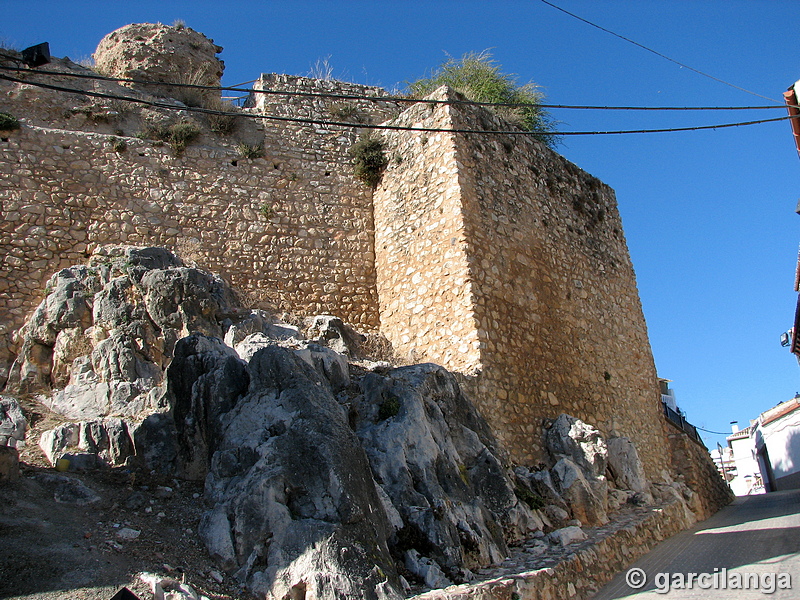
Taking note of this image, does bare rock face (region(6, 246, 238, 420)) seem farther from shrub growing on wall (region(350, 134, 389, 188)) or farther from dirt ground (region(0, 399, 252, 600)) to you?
shrub growing on wall (region(350, 134, 389, 188))

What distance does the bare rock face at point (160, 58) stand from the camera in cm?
1208

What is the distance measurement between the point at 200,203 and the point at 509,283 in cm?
499

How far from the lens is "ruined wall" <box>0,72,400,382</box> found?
9945 mm

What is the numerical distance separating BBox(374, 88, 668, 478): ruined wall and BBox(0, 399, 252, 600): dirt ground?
14.8 ft

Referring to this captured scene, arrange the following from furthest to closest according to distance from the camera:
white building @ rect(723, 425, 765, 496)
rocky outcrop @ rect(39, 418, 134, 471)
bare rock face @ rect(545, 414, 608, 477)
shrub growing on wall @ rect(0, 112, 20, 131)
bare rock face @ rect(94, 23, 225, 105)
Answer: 1. white building @ rect(723, 425, 765, 496)
2. bare rock face @ rect(94, 23, 225, 105)
3. shrub growing on wall @ rect(0, 112, 20, 131)
4. bare rock face @ rect(545, 414, 608, 477)
5. rocky outcrop @ rect(39, 418, 134, 471)

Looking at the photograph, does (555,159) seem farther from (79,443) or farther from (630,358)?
(79,443)

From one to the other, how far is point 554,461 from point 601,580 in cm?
251

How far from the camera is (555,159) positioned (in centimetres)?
1312

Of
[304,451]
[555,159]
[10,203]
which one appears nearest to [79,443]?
[304,451]

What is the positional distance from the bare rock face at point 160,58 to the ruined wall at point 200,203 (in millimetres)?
857

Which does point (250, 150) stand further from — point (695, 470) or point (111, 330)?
point (695, 470)

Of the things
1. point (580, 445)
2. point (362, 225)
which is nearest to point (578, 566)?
point (580, 445)

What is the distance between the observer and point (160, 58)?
1227 cm

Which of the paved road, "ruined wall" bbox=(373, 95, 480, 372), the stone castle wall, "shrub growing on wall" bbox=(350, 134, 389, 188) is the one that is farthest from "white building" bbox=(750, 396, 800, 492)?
"shrub growing on wall" bbox=(350, 134, 389, 188)
